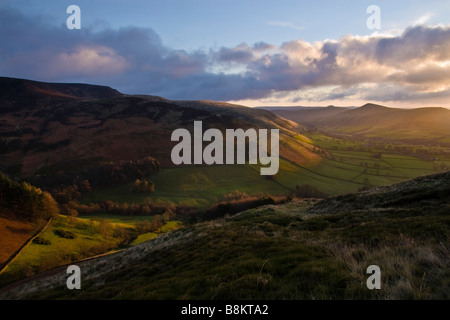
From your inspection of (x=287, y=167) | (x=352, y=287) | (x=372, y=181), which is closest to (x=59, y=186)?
(x=287, y=167)

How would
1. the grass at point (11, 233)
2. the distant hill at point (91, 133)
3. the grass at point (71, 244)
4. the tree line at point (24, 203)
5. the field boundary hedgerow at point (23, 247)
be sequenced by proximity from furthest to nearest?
the distant hill at point (91, 133) → the tree line at point (24, 203) → the grass at point (11, 233) → the grass at point (71, 244) → the field boundary hedgerow at point (23, 247)

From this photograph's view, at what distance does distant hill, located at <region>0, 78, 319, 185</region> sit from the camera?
119688mm

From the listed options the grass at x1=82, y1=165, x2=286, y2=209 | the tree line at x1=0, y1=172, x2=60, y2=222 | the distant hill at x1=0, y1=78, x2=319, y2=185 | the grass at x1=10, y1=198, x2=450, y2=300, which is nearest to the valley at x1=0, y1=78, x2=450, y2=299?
the grass at x1=10, y1=198, x2=450, y2=300

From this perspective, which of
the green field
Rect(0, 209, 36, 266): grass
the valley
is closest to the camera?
the valley

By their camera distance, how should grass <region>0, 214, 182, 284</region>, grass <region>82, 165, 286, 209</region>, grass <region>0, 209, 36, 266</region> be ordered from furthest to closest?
grass <region>82, 165, 286, 209</region> → grass <region>0, 209, 36, 266</region> → grass <region>0, 214, 182, 284</region>

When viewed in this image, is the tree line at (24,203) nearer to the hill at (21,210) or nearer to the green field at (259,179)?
the hill at (21,210)

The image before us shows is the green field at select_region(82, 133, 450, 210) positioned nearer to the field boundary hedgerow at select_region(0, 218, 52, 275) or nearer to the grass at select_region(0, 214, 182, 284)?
the grass at select_region(0, 214, 182, 284)

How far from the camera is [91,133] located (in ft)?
470

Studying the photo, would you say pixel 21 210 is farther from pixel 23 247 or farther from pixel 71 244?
pixel 71 244

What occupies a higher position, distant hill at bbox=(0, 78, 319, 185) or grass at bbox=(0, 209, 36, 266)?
distant hill at bbox=(0, 78, 319, 185)

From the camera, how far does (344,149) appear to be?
148375mm

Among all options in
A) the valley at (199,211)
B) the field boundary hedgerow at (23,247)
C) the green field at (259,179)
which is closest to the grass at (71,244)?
the valley at (199,211)

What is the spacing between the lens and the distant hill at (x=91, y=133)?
120m
